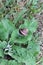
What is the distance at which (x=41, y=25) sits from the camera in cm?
267

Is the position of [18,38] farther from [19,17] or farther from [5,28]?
[19,17]

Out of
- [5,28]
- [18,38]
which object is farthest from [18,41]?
[5,28]

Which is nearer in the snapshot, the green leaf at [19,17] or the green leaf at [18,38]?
the green leaf at [18,38]

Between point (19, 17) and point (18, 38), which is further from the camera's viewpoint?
point (19, 17)

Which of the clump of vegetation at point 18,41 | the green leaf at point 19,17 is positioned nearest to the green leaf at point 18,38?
the clump of vegetation at point 18,41

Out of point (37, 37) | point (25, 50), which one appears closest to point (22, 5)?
point (37, 37)

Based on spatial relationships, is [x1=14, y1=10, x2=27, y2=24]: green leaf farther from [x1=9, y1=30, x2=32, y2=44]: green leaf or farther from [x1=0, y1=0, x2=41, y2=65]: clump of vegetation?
[x1=9, y1=30, x2=32, y2=44]: green leaf

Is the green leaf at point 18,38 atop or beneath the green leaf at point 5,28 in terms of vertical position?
beneath

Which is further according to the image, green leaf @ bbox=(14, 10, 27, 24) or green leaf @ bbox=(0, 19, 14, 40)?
green leaf @ bbox=(14, 10, 27, 24)

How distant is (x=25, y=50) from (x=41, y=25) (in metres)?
0.51

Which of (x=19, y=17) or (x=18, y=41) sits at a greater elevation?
(x=19, y=17)

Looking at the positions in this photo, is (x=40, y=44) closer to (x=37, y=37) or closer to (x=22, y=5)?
(x=37, y=37)

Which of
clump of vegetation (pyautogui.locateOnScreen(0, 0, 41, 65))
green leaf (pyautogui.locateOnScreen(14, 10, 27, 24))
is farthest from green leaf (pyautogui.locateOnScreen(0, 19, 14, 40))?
green leaf (pyautogui.locateOnScreen(14, 10, 27, 24))

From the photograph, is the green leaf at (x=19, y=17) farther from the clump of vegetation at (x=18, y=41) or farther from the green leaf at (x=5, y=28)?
the green leaf at (x=5, y=28)
